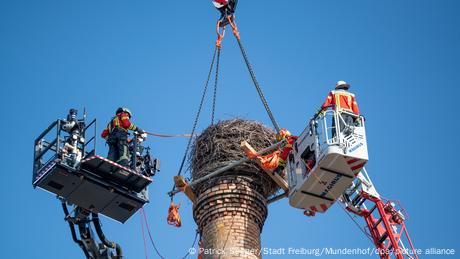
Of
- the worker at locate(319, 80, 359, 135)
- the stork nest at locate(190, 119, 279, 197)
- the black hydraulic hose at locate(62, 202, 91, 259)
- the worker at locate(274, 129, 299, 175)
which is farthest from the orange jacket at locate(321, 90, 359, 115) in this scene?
the black hydraulic hose at locate(62, 202, 91, 259)

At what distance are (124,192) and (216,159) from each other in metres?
2.60

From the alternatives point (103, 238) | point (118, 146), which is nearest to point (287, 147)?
point (118, 146)

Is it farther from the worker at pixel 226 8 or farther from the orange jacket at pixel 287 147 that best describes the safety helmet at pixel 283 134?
the worker at pixel 226 8

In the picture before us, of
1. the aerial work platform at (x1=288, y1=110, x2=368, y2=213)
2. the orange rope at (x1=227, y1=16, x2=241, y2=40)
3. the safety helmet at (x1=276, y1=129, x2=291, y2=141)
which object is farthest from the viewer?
the orange rope at (x1=227, y1=16, x2=241, y2=40)

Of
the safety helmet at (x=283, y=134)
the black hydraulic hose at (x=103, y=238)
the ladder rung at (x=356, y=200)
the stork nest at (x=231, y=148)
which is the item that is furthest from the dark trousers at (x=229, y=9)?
the black hydraulic hose at (x=103, y=238)

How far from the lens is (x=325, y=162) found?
25188 millimetres

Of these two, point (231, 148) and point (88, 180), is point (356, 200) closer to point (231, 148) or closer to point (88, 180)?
point (231, 148)

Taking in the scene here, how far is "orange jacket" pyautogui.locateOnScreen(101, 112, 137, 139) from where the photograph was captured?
90.6 ft

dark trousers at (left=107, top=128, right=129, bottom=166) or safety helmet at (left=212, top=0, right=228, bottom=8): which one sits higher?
safety helmet at (left=212, top=0, right=228, bottom=8)

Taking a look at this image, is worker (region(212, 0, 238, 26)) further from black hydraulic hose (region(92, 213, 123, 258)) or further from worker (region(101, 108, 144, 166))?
black hydraulic hose (region(92, 213, 123, 258))

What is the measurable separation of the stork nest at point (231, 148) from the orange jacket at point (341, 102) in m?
2.75

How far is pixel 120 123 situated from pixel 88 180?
188 cm

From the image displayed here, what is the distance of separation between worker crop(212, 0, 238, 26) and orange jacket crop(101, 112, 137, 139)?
5.24m

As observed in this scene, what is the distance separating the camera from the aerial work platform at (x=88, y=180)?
2627cm
